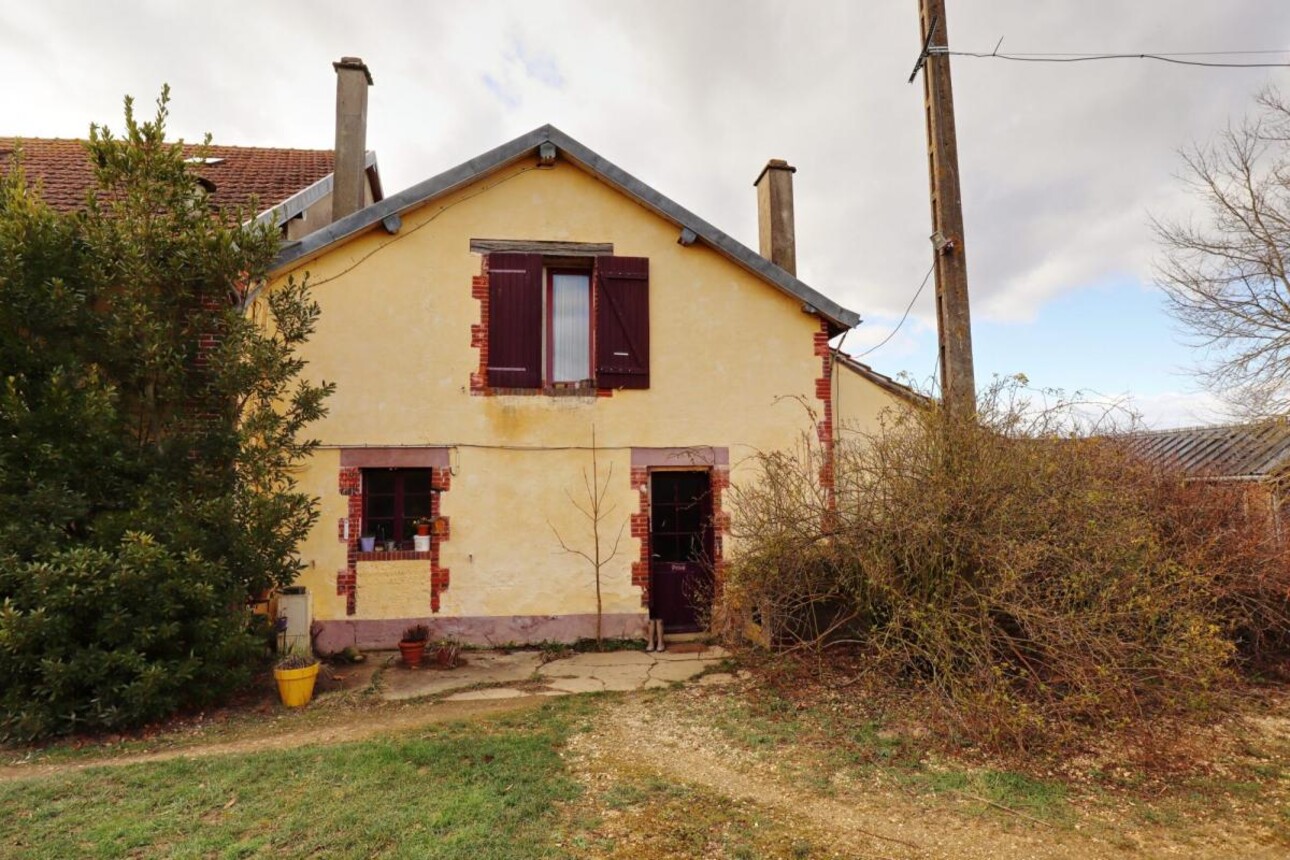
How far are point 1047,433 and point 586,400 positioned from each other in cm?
515

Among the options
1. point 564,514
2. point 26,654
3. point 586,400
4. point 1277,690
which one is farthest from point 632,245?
point 1277,690

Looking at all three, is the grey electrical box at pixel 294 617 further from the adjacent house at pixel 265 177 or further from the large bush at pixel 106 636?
the adjacent house at pixel 265 177

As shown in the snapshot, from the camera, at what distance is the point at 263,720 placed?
20.1ft

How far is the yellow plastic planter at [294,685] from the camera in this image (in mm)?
6461

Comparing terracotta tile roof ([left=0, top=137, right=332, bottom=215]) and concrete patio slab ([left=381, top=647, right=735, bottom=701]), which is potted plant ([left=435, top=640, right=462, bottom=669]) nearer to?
concrete patio slab ([left=381, top=647, right=735, bottom=701])

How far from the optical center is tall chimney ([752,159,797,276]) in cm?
1038

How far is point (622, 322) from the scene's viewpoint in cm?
901

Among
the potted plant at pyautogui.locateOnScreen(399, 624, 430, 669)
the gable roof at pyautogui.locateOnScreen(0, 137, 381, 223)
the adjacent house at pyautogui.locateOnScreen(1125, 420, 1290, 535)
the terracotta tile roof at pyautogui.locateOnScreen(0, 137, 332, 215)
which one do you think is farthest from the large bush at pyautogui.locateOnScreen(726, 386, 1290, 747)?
the terracotta tile roof at pyautogui.locateOnScreen(0, 137, 332, 215)

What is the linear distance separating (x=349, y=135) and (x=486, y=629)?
271 inches

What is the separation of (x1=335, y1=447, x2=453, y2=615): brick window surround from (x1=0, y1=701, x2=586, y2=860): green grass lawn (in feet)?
10.3

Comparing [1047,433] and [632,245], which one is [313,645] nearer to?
[632,245]

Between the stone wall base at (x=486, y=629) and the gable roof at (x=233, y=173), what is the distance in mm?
5055

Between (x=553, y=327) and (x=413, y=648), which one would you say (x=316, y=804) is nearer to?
(x=413, y=648)

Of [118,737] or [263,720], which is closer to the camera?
[118,737]
